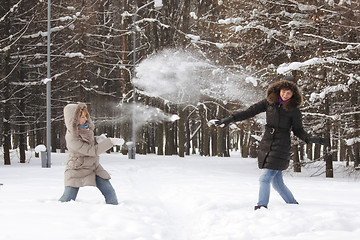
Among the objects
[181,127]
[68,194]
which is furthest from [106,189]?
[181,127]

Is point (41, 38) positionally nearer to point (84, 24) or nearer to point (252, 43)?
point (84, 24)

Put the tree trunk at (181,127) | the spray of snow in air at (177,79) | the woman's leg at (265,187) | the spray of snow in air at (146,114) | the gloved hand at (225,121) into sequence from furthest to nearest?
the spray of snow in air at (146,114), the tree trunk at (181,127), the spray of snow in air at (177,79), the gloved hand at (225,121), the woman's leg at (265,187)

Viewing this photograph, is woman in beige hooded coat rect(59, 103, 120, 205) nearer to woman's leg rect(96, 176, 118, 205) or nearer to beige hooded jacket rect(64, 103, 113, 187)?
beige hooded jacket rect(64, 103, 113, 187)

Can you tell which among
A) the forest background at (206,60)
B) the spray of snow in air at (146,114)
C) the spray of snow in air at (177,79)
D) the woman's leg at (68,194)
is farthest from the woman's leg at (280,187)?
the spray of snow in air at (146,114)

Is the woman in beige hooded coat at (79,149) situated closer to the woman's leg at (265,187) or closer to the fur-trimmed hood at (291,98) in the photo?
the woman's leg at (265,187)

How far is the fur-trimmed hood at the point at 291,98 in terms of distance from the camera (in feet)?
18.3

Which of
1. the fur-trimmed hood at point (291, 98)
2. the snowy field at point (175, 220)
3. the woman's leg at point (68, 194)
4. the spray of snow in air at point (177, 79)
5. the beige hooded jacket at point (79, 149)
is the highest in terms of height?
the spray of snow in air at point (177, 79)

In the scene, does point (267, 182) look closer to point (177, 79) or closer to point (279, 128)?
point (279, 128)

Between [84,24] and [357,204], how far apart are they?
17.6 m

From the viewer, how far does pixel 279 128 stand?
5.64 meters

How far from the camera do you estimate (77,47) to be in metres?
23.5

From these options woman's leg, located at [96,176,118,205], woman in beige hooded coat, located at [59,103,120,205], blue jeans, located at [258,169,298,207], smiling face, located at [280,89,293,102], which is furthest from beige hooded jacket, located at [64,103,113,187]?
smiling face, located at [280,89,293,102]

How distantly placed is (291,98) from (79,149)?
3.14 m

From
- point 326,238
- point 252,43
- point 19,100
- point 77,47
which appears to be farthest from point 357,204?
point 77,47
